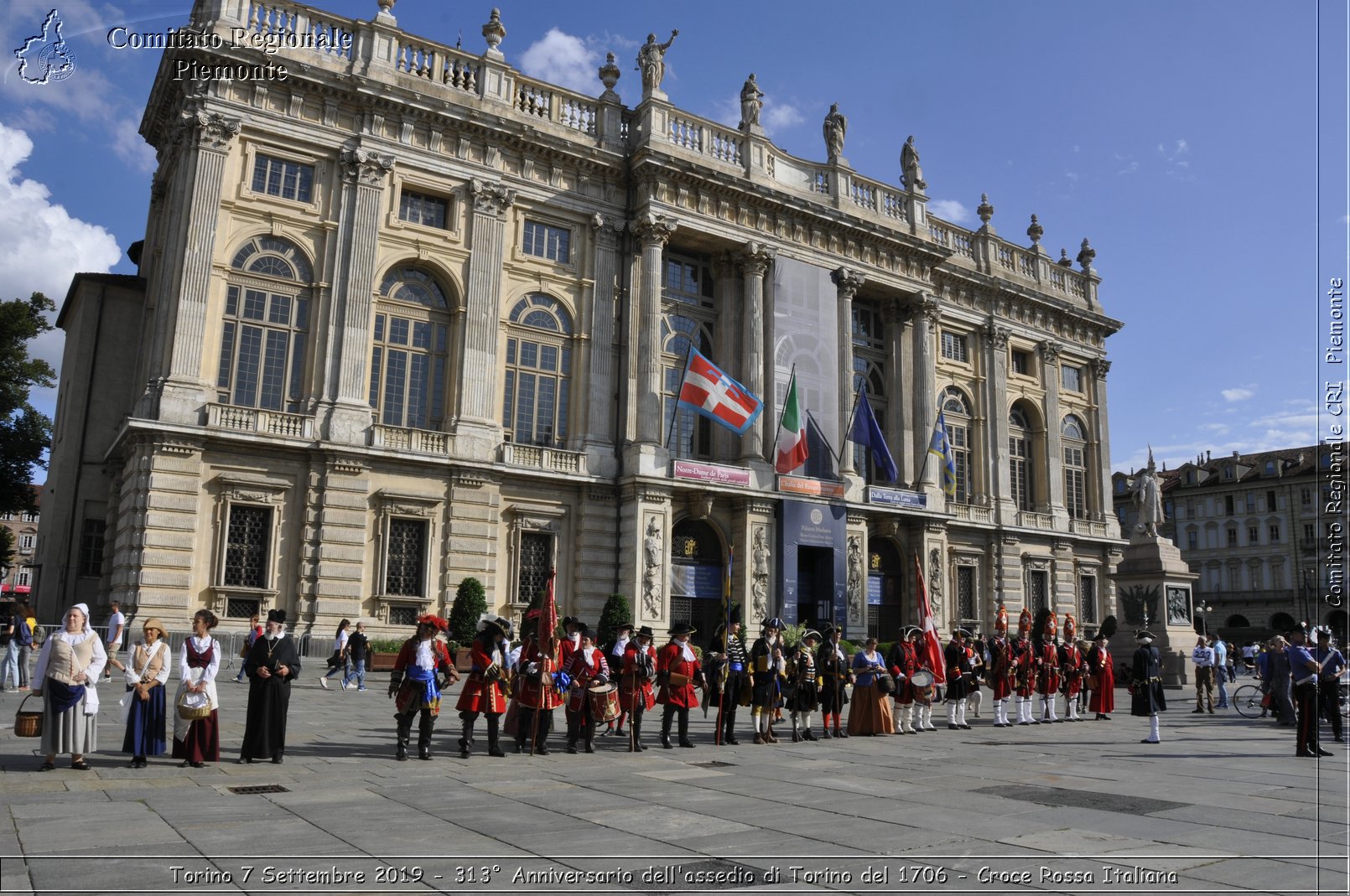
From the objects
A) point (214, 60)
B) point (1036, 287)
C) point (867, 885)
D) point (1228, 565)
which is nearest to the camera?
point (867, 885)

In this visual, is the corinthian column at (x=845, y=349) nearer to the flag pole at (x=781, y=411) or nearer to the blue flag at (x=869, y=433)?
the blue flag at (x=869, y=433)

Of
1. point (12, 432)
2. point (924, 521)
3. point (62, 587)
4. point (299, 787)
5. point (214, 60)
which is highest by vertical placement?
point (214, 60)

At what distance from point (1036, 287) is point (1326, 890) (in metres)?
42.8

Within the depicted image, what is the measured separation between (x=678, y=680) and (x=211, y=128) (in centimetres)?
2082

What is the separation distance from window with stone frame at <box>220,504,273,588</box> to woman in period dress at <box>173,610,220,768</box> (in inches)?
594

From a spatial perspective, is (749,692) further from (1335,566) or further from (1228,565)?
(1228,565)

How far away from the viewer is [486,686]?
13281 mm

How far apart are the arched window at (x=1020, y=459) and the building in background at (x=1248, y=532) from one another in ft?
114

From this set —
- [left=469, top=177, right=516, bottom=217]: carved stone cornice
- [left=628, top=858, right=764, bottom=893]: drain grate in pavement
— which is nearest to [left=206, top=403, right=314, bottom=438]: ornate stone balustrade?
[left=469, top=177, right=516, bottom=217]: carved stone cornice

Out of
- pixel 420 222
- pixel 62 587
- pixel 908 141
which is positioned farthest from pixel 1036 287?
pixel 62 587

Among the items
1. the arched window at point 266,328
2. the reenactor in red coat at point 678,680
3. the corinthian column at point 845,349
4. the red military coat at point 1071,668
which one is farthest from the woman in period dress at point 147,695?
the corinthian column at point 845,349

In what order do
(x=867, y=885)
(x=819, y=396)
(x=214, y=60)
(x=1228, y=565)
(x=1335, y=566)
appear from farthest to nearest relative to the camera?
(x=1228, y=565), (x=819, y=396), (x=214, y=60), (x=1335, y=566), (x=867, y=885)

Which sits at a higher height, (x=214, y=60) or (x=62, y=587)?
(x=214, y=60)

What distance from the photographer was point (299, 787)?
398 inches
